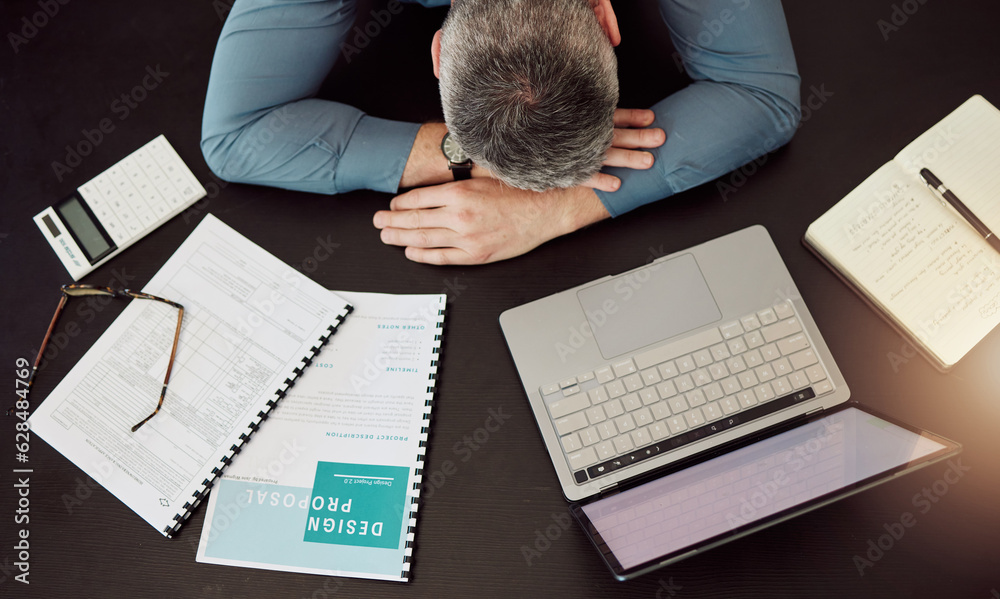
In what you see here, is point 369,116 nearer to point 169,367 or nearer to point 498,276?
point 498,276

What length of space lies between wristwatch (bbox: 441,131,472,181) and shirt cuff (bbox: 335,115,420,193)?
0.19 feet

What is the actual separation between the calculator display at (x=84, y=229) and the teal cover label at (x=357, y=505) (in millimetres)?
513

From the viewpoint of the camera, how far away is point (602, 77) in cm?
68

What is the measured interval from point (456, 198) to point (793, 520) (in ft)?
2.31

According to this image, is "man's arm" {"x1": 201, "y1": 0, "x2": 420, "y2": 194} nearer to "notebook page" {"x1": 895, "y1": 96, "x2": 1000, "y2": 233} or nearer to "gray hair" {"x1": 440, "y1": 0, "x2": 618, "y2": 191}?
"gray hair" {"x1": 440, "y1": 0, "x2": 618, "y2": 191}

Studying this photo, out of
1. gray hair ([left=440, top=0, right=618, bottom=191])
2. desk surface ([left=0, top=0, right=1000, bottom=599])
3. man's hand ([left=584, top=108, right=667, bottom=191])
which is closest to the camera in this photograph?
gray hair ([left=440, top=0, right=618, bottom=191])

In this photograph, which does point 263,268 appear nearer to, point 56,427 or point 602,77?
point 56,427

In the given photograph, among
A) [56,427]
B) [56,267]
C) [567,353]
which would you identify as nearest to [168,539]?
[56,427]

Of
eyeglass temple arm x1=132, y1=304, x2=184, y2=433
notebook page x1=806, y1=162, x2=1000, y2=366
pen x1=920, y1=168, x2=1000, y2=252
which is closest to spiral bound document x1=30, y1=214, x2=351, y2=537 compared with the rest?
eyeglass temple arm x1=132, y1=304, x2=184, y2=433

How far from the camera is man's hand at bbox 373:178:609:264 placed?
3.02 ft

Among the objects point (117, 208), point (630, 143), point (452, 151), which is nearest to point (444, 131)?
point (452, 151)

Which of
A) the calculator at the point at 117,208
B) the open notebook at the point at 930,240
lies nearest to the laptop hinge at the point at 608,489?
the open notebook at the point at 930,240

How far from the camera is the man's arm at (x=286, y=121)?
0.96 metres

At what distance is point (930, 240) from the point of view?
0.87 metres
